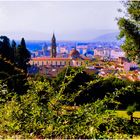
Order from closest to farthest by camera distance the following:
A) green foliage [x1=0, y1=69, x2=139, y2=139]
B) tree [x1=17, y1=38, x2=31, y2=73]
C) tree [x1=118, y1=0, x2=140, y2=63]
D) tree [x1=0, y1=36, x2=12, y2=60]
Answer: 1. green foliage [x1=0, y1=69, x2=139, y2=139]
2. tree [x1=118, y1=0, x2=140, y2=63]
3. tree [x1=0, y1=36, x2=12, y2=60]
4. tree [x1=17, y1=38, x2=31, y2=73]

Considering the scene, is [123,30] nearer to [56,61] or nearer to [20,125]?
[20,125]

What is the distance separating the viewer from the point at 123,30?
2714 centimetres

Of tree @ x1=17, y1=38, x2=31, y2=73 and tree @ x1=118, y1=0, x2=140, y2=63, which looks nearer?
tree @ x1=118, y1=0, x2=140, y2=63

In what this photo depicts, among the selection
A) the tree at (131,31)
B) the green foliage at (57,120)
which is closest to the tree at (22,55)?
the tree at (131,31)

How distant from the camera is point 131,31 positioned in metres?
27.1

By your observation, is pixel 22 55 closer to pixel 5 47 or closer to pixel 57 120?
pixel 5 47

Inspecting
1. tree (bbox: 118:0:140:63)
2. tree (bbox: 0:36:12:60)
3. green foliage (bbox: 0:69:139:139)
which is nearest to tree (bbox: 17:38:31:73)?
Answer: tree (bbox: 0:36:12:60)

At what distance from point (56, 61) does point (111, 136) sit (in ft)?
430

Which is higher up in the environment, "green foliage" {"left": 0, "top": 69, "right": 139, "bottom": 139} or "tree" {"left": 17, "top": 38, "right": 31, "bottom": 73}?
"tree" {"left": 17, "top": 38, "right": 31, "bottom": 73}

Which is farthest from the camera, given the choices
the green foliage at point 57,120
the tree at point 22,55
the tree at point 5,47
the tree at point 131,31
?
the tree at point 22,55

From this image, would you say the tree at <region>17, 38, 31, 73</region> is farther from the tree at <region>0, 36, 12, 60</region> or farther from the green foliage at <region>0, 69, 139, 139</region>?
the green foliage at <region>0, 69, 139, 139</region>

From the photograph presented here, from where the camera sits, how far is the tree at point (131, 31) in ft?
87.9

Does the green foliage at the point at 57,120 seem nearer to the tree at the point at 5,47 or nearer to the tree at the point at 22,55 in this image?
the tree at the point at 5,47

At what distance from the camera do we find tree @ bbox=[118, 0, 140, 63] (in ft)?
87.9
